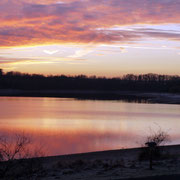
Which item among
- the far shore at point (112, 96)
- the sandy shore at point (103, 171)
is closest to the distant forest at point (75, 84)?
the far shore at point (112, 96)

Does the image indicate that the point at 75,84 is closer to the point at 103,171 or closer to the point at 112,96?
the point at 112,96

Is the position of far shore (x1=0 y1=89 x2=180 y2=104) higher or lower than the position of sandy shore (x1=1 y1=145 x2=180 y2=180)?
lower

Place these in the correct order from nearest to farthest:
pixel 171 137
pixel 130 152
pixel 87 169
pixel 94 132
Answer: pixel 87 169, pixel 130 152, pixel 171 137, pixel 94 132

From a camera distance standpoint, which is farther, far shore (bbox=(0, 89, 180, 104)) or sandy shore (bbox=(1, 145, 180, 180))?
far shore (bbox=(0, 89, 180, 104))

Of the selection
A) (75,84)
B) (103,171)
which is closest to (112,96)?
(75,84)

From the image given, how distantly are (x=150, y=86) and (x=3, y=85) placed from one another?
46688 millimetres

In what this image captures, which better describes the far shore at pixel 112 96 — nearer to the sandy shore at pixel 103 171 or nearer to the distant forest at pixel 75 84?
the distant forest at pixel 75 84

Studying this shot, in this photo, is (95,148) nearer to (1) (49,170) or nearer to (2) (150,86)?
(1) (49,170)

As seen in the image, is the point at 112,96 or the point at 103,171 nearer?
the point at 103,171

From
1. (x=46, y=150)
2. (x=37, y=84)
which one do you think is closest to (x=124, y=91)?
(x=37, y=84)

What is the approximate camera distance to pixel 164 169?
7617 millimetres

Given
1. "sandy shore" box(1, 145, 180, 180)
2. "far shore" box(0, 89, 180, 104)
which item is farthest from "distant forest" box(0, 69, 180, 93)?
"sandy shore" box(1, 145, 180, 180)

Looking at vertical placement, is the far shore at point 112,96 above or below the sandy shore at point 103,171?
below

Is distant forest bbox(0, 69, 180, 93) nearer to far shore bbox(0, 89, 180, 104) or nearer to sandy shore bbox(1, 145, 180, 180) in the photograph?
far shore bbox(0, 89, 180, 104)
